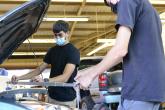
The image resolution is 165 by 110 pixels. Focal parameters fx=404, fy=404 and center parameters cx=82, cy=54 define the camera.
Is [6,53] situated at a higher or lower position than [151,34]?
lower

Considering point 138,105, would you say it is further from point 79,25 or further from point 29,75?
point 79,25

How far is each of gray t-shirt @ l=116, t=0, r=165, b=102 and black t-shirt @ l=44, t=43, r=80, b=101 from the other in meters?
2.26

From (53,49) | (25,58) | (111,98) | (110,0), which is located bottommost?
(25,58)

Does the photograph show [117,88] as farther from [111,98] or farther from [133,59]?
[133,59]

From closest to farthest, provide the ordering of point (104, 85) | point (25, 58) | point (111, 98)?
point (111, 98) → point (104, 85) → point (25, 58)

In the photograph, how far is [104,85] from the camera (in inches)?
332

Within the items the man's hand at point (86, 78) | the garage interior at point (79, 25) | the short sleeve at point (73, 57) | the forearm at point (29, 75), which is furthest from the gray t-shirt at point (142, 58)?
the garage interior at point (79, 25)

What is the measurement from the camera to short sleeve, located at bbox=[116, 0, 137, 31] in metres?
2.32

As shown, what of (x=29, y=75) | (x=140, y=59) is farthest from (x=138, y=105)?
(x=29, y=75)

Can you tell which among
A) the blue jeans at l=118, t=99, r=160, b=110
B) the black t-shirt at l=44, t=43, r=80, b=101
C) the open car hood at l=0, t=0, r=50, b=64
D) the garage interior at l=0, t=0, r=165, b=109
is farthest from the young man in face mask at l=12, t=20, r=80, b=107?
the garage interior at l=0, t=0, r=165, b=109

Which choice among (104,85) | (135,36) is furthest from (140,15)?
(104,85)

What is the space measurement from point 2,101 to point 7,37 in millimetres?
676

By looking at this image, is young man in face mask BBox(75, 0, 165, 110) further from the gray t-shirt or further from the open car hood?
the open car hood

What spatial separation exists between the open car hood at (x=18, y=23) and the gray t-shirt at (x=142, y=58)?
721 mm
